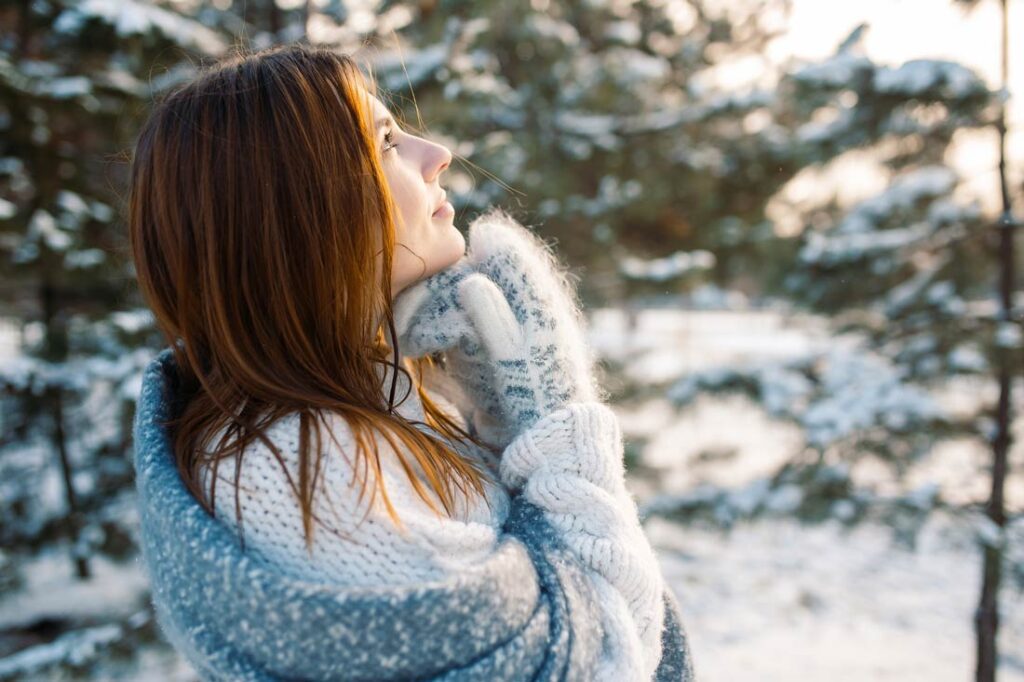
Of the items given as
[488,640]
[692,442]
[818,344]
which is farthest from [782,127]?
[692,442]

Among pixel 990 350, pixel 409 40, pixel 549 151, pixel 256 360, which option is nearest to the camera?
pixel 256 360

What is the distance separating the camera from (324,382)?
962mm

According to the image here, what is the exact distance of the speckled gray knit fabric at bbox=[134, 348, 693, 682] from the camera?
772mm

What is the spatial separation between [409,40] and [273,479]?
3.84m

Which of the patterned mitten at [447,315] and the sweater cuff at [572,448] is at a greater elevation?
the patterned mitten at [447,315]

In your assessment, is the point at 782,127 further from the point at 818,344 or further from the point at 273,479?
the point at 273,479

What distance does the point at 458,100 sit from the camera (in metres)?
3.44

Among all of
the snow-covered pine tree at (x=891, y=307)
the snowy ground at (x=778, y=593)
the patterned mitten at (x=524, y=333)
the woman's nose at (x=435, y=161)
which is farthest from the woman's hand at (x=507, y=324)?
the snowy ground at (x=778, y=593)

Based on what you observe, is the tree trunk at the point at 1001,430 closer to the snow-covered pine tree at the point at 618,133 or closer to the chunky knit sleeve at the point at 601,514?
the snow-covered pine tree at the point at 618,133

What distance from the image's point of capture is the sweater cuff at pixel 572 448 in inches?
40.9

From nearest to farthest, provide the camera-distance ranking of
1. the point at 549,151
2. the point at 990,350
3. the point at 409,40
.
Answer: the point at 990,350 < the point at 409,40 < the point at 549,151

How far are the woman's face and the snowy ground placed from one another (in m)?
2.70

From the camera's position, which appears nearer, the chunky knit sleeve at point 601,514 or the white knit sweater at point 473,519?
the white knit sweater at point 473,519

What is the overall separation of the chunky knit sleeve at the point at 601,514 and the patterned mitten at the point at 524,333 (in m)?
0.08
